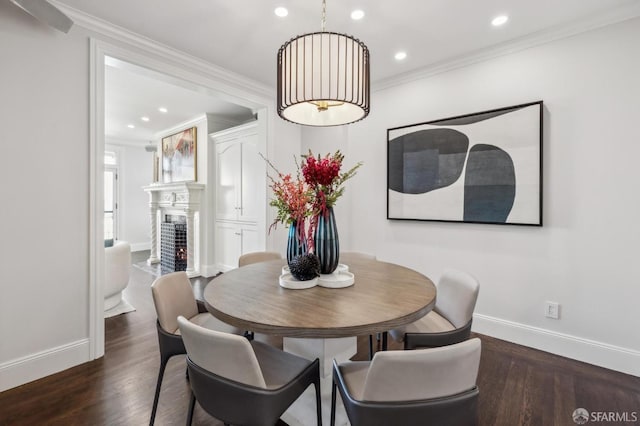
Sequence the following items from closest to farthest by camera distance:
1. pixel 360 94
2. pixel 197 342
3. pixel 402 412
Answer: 1. pixel 402 412
2. pixel 197 342
3. pixel 360 94

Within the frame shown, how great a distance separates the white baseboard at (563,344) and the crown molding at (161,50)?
11.2 ft

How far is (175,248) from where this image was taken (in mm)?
5277

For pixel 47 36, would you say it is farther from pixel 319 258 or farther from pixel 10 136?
pixel 319 258

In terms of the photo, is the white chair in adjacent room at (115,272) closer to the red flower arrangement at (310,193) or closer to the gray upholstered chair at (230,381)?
the red flower arrangement at (310,193)

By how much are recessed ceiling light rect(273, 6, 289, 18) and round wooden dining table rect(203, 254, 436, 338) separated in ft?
6.13

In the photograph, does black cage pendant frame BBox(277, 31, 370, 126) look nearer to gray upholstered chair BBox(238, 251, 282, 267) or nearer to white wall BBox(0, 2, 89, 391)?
gray upholstered chair BBox(238, 251, 282, 267)

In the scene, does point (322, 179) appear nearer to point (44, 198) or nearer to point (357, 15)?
point (357, 15)

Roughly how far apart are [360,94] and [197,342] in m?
1.37

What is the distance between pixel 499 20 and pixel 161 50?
281 centimetres

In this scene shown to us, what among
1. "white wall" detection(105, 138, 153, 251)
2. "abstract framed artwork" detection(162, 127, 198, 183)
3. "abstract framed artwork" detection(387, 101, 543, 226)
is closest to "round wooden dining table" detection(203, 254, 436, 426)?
"abstract framed artwork" detection(387, 101, 543, 226)

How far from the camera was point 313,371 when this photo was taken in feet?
4.23

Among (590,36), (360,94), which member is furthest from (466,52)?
(360,94)

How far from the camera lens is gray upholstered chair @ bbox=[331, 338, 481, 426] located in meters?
0.90

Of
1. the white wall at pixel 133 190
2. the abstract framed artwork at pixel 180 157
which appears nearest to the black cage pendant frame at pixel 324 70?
the abstract framed artwork at pixel 180 157
